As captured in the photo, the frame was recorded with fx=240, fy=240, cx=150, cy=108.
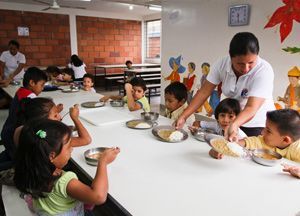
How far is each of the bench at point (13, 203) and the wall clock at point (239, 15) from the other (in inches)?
124

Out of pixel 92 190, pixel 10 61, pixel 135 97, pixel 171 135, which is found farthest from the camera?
pixel 10 61

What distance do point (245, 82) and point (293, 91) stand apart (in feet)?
5.37

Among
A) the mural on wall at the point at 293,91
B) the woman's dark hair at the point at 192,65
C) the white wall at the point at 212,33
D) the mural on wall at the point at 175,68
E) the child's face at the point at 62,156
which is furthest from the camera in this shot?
the mural on wall at the point at 175,68

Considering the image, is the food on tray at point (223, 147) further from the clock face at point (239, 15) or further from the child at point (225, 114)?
the clock face at point (239, 15)

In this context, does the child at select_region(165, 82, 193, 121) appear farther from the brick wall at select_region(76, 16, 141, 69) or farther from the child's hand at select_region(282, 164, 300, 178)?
the brick wall at select_region(76, 16, 141, 69)

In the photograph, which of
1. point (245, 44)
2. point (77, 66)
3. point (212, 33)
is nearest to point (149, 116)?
point (245, 44)

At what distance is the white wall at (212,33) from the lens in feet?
9.48

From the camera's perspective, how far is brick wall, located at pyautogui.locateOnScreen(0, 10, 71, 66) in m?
6.25

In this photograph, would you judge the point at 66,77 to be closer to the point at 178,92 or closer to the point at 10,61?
the point at 10,61

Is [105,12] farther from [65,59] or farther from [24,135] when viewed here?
[24,135]

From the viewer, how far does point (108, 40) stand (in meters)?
7.89

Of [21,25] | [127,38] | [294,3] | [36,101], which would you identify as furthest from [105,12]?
[36,101]

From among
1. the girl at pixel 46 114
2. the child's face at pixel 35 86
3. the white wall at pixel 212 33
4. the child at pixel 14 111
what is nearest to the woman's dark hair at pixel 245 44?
the girl at pixel 46 114

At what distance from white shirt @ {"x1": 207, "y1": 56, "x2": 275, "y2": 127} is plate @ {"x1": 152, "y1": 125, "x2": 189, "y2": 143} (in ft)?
1.54
